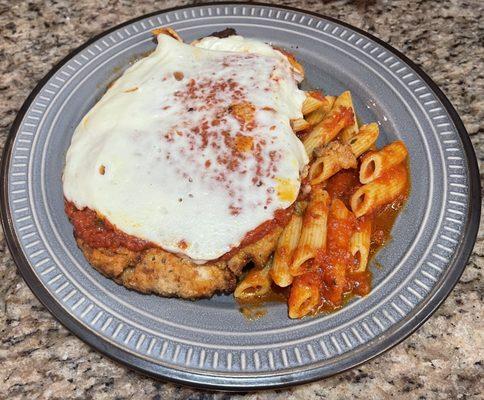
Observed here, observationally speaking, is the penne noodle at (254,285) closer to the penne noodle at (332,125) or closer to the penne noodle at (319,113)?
the penne noodle at (332,125)

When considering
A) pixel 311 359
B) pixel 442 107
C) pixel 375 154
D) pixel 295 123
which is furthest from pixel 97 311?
pixel 442 107

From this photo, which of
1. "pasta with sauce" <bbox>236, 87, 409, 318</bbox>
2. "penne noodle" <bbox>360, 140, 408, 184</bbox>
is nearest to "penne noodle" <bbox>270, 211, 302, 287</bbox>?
"pasta with sauce" <bbox>236, 87, 409, 318</bbox>

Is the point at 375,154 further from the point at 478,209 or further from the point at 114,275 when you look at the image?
the point at 114,275

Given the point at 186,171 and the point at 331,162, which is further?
the point at 331,162

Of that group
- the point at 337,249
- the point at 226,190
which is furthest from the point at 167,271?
the point at 337,249

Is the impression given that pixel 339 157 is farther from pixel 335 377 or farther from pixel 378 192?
pixel 335 377

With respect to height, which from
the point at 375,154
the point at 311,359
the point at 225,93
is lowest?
the point at 311,359
